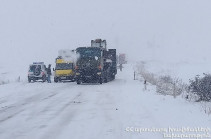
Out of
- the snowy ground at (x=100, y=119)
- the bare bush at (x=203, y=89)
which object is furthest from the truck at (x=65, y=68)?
the bare bush at (x=203, y=89)

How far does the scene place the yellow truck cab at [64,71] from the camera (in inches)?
1473

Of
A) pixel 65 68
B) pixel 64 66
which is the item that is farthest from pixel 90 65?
pixel 64 66

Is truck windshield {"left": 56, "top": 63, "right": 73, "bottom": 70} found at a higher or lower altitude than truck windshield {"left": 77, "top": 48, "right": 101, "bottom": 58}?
lower

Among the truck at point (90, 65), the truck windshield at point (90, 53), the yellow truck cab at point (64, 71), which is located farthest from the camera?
the yellow truck cab at point (64, 71)

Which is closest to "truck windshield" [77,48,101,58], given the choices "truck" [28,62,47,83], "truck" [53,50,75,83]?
"truck" [53,50,75,83]

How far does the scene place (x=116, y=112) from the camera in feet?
49.2

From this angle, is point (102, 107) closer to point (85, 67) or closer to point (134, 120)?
point (134, 120)

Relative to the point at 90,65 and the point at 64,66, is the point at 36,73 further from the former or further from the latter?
the point at 90,65

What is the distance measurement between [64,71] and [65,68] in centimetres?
39

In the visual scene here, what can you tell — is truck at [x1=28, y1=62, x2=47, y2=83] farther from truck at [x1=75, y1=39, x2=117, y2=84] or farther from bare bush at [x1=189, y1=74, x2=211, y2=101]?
bare bush at [x1=189, y1=74, x2=211, y2=101]

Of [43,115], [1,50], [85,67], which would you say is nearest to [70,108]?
[43,115]

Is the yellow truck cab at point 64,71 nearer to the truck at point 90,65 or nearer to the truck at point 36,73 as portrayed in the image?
the truck at point 36,73

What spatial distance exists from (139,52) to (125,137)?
572 ft

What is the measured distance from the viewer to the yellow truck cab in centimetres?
3741
